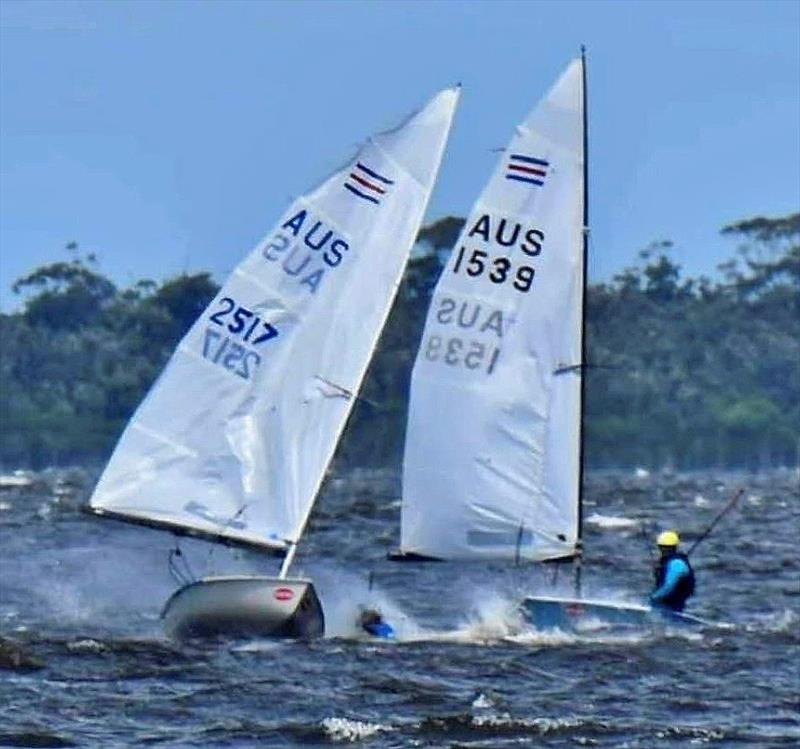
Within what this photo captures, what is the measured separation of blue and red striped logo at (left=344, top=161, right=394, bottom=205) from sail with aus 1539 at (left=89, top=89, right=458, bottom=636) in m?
0.01

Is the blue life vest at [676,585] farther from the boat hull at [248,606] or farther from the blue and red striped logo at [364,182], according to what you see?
the blue and red striped logo at [364,182]

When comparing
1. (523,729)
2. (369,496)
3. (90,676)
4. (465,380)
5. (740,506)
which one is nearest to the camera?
(523,729)

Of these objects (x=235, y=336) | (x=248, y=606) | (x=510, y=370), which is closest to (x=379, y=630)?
(x=248, y=606)

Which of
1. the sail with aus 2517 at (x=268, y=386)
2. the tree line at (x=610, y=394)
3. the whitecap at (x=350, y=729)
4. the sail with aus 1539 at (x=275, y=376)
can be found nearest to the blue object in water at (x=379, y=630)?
the sail with aus 1539 at (x=275, y=376)

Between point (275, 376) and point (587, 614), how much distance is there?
407 centimetres

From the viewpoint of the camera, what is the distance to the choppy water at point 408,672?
24.4 meters

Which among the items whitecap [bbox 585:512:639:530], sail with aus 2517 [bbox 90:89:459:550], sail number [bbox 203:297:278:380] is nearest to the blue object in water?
sail with aus 2517 [bbox 90:89:459:550]

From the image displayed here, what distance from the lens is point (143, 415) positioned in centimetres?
3262

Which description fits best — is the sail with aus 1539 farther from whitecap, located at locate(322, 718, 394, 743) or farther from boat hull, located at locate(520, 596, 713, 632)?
whitecap, located at locate(322, 718, 394, 743)

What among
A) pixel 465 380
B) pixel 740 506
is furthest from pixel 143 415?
pixel 740 506

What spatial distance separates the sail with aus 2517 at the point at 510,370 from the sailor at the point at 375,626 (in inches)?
44.7

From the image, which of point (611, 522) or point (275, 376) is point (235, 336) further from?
point (611, 522)

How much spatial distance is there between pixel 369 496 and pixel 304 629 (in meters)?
69.7

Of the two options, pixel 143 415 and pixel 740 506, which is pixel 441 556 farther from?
pixel 740 506
